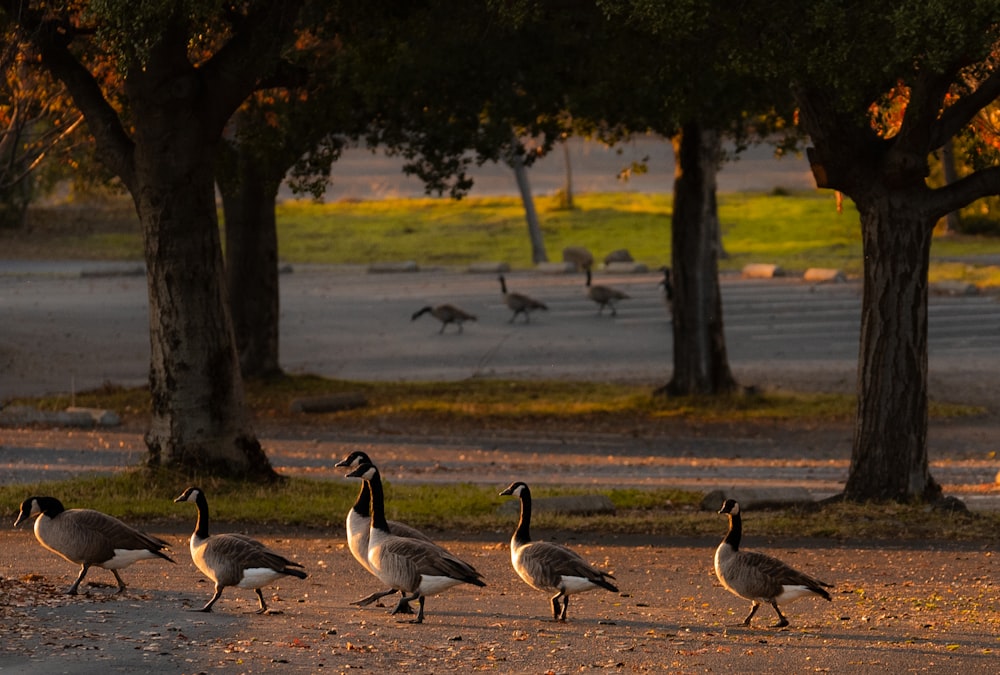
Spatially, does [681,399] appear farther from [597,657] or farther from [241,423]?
[597,657]

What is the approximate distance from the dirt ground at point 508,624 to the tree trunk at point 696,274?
1305 cm

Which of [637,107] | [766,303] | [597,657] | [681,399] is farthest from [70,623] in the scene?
[766,303]

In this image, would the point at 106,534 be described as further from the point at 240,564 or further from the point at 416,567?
the point at 416,567

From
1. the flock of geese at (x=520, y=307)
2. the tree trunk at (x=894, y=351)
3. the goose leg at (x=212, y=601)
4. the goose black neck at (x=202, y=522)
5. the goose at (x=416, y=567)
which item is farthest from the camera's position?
the flock of geese at (x=520, y=307)

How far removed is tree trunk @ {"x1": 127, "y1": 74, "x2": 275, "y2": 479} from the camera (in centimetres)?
1692

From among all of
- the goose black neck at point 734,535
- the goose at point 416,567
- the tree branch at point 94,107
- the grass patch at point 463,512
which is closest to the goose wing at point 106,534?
the goose at point 416,567

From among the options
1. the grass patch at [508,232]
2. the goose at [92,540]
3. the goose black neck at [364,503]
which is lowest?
the goose at [92,540]

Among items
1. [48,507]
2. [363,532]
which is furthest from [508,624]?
[48,507]

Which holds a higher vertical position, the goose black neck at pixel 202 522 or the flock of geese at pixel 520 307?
the flock of geese at pixel 520 307

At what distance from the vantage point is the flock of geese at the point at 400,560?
10.5 meters

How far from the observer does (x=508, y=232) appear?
65.2 m

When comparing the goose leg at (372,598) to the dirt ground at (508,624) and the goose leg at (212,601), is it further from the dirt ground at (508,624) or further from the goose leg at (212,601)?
the goose leg at (212,601)

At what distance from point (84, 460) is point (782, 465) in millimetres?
8976

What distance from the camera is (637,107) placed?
77.2ft
